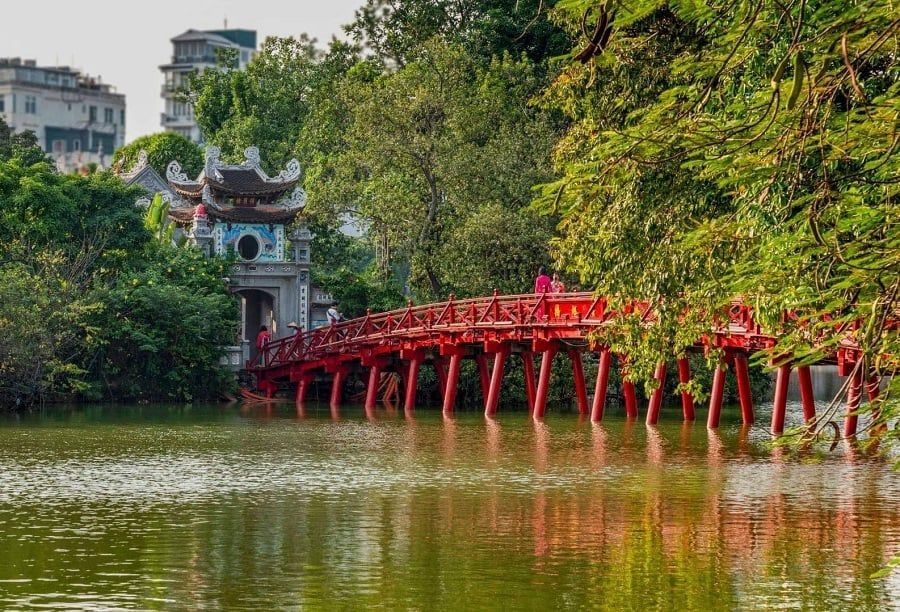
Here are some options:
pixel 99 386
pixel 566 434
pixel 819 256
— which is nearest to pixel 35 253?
pixel 99 386

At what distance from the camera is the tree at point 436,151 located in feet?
159

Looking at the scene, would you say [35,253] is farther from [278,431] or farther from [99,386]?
[278,431]

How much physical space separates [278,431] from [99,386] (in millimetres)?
11564

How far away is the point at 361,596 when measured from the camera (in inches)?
639

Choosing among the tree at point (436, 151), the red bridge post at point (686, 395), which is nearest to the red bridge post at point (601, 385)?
the red bridge post at point (686, 395)

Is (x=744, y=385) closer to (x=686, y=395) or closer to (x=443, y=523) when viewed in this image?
(x=686, y=395)

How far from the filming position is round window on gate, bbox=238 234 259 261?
5409 centimetres

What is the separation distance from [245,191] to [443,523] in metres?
34.0

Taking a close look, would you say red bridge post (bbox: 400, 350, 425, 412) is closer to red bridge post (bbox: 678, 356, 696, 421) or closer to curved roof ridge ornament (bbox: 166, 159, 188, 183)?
red bridge post (bbox: 678, 356, 696, 421)

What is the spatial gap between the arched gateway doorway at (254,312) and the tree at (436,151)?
596cm

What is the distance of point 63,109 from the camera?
165m

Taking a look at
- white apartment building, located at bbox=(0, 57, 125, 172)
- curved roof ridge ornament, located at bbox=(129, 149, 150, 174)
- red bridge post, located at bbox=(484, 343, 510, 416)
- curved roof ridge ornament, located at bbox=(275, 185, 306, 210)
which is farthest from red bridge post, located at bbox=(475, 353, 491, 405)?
white apartment building, located at bbox=(0, 57, 125, 172)

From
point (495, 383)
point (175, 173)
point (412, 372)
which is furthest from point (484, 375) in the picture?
point (175, 173)

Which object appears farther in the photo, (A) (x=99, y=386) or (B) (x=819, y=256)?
(A) (x=99, y=386)
